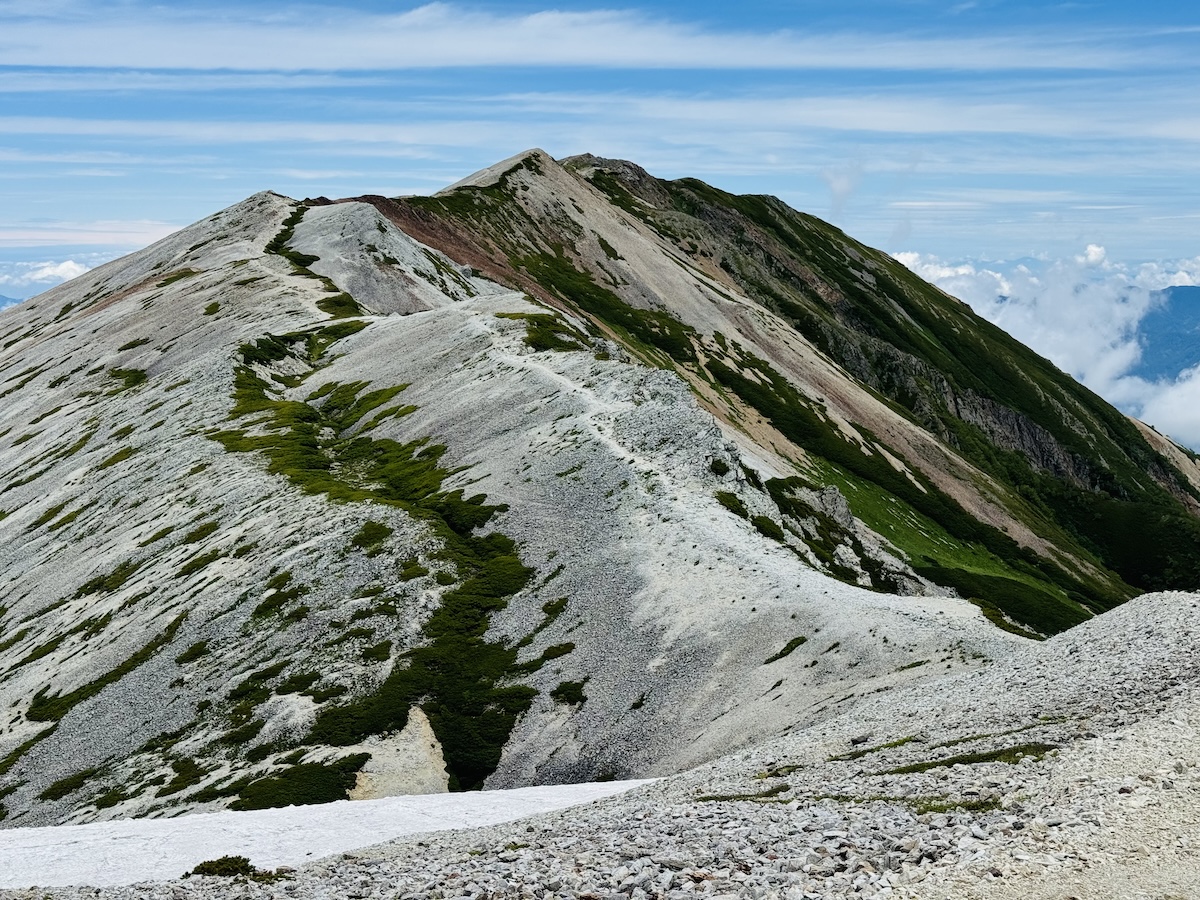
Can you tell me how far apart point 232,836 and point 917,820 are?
25794 mm

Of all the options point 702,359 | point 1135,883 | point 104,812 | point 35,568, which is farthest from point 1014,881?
point 702,359

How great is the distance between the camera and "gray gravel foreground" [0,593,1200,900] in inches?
941

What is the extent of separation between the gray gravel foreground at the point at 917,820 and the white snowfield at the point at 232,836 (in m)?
3.24

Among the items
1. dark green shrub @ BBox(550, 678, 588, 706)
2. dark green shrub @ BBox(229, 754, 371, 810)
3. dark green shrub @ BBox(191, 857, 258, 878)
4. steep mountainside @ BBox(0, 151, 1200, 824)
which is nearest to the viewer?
dark green shrub @ BBox(191, 857, 258, 878)

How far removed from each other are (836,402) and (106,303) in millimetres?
137713

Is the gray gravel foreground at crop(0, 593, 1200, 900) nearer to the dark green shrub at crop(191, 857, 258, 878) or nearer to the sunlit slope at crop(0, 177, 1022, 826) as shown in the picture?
the dark green shrub at crop(191, 857, 258, 878)

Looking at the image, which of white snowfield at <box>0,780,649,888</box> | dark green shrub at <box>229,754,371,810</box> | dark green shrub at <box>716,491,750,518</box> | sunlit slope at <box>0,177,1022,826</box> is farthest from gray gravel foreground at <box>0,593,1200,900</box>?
dark green shrub at <box>716,491,750,518</box>

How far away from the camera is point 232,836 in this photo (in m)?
→ 38.3

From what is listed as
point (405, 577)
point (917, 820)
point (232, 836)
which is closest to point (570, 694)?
point (405, 577)

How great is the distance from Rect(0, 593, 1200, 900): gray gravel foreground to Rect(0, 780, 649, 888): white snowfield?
10.6 ft

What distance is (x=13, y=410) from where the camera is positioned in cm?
13988

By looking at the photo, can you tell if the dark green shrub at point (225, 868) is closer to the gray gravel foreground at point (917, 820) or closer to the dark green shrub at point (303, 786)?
the gray gravel foreground at point (917, 820)

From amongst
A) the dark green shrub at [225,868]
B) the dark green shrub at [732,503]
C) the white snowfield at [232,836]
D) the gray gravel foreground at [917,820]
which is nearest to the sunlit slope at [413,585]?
the dark green shrub at [732,503]

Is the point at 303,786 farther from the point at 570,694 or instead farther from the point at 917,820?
the point at 917,820
